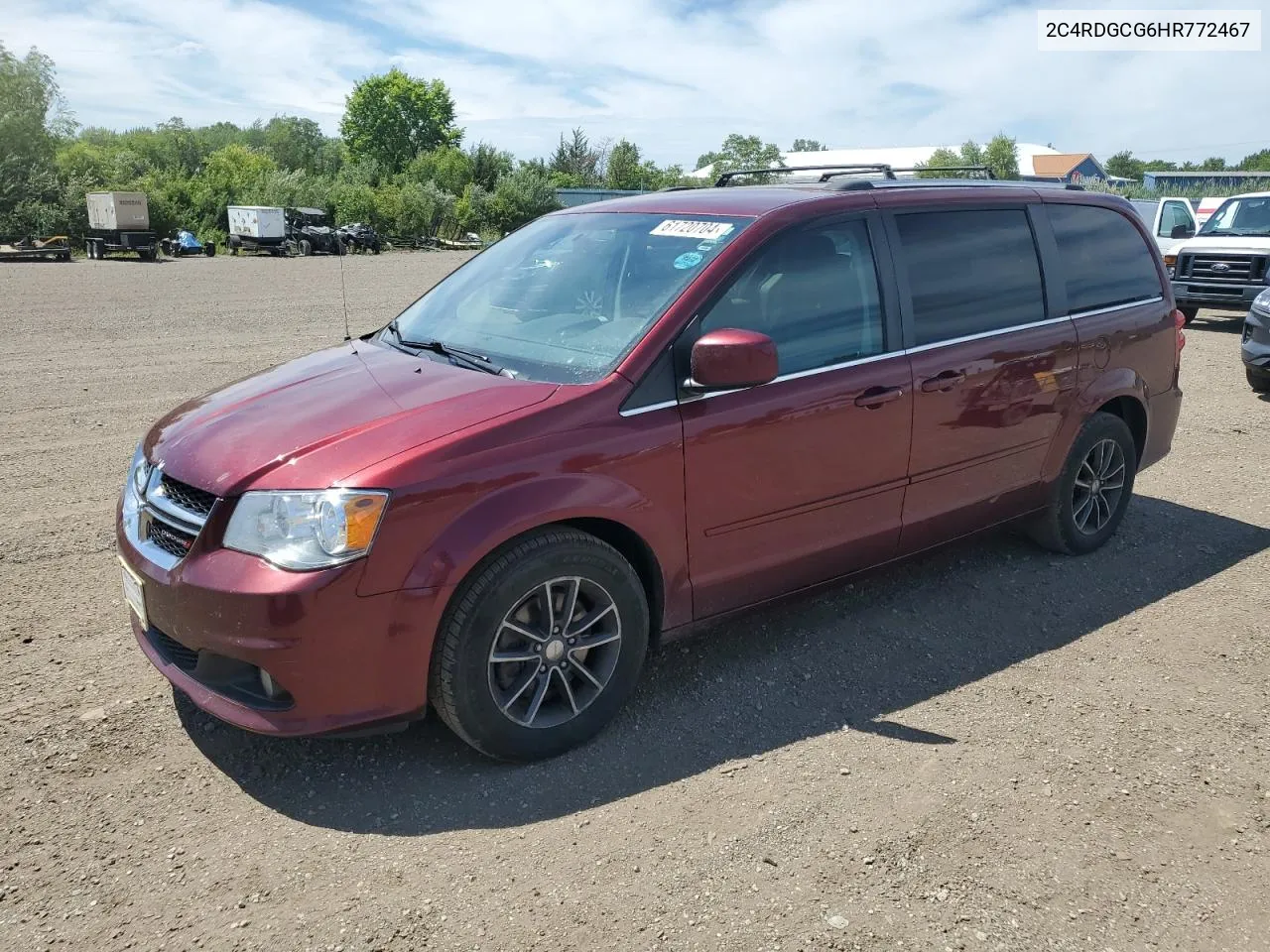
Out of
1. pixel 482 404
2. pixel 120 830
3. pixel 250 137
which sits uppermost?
pixel 250 137

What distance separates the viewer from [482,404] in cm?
326

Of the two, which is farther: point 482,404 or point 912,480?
point 912,480

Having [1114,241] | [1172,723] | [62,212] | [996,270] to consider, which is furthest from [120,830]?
[62,212]

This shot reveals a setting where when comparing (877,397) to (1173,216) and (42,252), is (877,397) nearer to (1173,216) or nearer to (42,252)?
(1173,216)

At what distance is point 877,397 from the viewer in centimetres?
400

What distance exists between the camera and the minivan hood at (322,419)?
302 cm

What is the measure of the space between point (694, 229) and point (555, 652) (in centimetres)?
174

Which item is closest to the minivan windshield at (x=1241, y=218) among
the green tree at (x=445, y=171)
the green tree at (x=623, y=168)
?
the green tree at (x=445, y=171)

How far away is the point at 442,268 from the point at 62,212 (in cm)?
1771

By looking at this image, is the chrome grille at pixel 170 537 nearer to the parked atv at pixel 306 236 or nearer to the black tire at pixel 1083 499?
the black tire at pixel 1083 499

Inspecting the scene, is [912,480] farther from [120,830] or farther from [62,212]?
[62,212]

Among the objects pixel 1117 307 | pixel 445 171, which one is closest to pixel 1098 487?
pixel 1117 307

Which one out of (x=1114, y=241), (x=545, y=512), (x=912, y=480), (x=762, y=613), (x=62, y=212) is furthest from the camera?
(x=62, y=212)

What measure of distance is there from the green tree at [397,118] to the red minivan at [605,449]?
305ft
